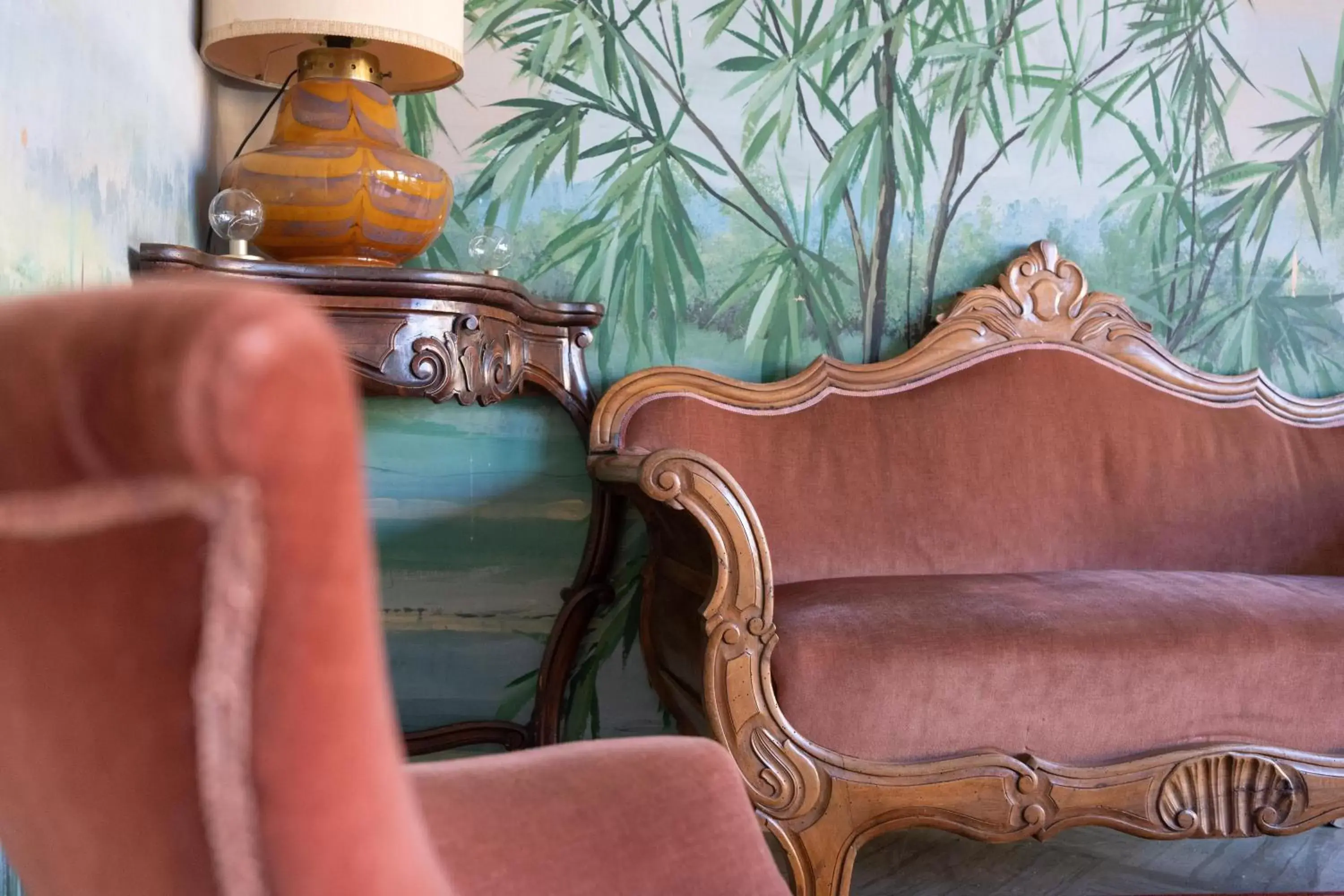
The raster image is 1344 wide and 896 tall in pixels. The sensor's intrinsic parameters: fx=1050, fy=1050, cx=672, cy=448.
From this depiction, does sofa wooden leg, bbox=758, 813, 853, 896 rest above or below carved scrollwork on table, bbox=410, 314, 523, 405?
below

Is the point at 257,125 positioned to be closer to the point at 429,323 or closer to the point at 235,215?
the point at 235,215

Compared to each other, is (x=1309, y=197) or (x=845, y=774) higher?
(x=1309, y=197)

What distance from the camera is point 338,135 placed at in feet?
5.92

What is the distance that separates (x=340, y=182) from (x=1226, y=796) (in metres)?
1.70

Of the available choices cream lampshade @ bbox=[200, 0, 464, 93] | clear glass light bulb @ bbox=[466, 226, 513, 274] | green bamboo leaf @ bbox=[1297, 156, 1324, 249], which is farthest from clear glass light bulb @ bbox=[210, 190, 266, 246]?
green bamboo leaf @ bbox=[1297, 156, 1324, 249]

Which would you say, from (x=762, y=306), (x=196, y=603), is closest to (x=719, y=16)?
(x=762, y=306)

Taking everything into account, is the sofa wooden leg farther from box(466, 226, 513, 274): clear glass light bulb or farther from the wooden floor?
box(466, 226, 513, 274): clear glass light bulb

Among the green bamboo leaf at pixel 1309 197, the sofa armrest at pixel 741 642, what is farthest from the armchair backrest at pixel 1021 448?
the sofa armrest at pixel 741 642

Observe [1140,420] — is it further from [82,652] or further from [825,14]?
[82,652]

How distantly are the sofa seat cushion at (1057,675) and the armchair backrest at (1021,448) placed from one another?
480mm

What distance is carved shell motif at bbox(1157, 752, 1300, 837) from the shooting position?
5.16 ft

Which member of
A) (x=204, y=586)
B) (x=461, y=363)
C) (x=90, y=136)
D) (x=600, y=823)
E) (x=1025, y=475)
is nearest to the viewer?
(x=204, y=586)

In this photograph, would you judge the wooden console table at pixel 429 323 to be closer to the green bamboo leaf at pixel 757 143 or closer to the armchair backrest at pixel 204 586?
the green bamboo leaf at pixel 757 143

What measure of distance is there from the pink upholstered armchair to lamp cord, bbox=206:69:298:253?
5.82 ft
